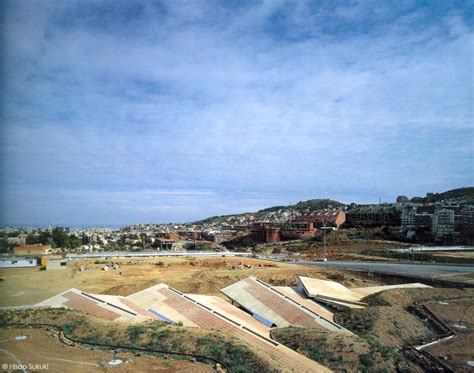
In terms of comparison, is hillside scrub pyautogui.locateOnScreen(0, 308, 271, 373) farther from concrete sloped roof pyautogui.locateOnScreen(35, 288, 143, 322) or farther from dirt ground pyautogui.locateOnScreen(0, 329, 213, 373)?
concrete sloped roof pyautogui.locateOnScreen(35, 288, 143, 322)

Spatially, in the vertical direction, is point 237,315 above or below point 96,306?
below

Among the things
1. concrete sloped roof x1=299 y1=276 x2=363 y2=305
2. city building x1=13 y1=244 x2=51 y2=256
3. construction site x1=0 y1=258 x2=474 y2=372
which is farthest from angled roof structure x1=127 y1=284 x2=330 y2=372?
city building x1=13 y1=244 x2=51 y2=256

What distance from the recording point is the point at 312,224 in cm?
8819

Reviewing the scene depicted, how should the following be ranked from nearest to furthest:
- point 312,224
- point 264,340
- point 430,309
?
point 264,340
point 430,309
point 312,224

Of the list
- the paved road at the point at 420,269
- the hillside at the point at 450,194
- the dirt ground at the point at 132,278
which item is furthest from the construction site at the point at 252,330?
the hillside at the point at 450,194

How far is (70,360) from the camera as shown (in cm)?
1020

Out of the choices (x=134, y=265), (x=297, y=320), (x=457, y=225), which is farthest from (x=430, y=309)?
(x=457, y=225)

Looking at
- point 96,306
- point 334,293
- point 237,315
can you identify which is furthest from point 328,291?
point 96,306

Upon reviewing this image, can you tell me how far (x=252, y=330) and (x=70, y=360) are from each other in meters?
7.08

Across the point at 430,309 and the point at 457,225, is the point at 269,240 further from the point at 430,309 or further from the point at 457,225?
the point at 430,309

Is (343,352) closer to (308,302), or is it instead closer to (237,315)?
(237,315)

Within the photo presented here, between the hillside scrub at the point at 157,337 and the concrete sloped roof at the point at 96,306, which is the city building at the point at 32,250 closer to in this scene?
the concrete sloped roof at the point at 96,306

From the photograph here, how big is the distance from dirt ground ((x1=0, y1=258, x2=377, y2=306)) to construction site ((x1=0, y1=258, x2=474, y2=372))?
4.08 meters

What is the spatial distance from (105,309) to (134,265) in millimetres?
31165
